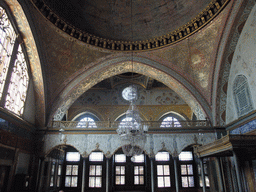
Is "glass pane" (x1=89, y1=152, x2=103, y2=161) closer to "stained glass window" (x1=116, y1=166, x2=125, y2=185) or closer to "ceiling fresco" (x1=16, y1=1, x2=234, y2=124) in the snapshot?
"stained glass window" (x1=116, y1=166, x2=125, y2=185)

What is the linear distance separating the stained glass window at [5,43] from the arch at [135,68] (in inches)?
113

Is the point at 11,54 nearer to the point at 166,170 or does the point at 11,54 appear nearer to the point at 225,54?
the point at 225,54

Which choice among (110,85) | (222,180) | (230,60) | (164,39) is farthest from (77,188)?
(230,60)

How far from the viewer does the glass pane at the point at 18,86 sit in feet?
22.3

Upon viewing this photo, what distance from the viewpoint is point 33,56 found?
8047mm

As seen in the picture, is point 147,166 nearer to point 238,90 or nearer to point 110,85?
point 110,85

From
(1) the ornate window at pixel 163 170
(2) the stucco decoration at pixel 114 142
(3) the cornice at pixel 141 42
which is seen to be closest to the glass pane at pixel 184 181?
(1) the ornate window at pixel 163 170

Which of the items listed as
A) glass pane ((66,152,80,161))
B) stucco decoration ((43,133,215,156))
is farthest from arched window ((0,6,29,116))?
glass pane ((66,152,80,161))

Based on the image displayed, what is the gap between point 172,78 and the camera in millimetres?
9312

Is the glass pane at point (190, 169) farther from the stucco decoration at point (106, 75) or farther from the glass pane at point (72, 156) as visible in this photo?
the glass pane at point (72, 156)

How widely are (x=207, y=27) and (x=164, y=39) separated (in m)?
1.93

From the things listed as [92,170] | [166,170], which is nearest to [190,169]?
[166,170]

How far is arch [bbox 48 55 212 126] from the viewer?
9.07 m

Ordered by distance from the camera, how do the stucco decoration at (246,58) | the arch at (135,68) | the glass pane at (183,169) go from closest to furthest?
1. the stucco decoration at (246,58)
2. the arch at (135,68)
3. the glass pane at (183,169)
